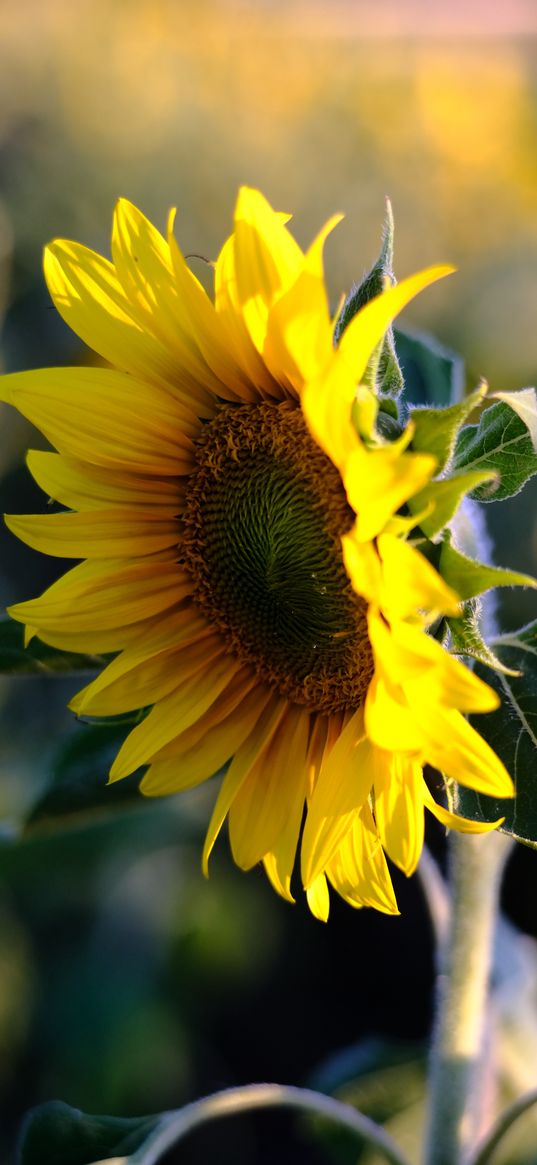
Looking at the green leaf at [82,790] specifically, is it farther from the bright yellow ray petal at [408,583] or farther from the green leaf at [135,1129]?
the bright yellow ray petal at [408,583]

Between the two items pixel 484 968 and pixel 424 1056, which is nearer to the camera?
pixel 484 968

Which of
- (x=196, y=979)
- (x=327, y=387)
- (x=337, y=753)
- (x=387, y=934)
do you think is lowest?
(x=387, y=934)

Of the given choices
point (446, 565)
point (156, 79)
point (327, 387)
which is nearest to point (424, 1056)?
point (446, 565)

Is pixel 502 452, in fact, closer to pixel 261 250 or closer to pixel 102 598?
pixel 261 250

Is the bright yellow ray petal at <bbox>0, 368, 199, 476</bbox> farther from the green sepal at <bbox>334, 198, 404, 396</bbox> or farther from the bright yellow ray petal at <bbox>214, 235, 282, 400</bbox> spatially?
the green sepal at <bbox>334, 198, 404, 396</bbox>

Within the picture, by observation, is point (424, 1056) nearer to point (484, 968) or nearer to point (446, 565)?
point (484, 968)

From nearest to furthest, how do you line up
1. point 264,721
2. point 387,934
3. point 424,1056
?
1. point 264,721
2. point 424,1056
3. point 387,934
